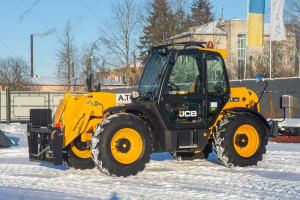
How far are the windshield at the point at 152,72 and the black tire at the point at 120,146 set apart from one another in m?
0.90

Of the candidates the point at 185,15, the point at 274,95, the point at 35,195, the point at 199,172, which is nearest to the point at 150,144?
the point at 199,172

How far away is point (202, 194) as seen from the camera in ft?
20.7

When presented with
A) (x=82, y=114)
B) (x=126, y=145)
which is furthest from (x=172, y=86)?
(x=82, y=114)

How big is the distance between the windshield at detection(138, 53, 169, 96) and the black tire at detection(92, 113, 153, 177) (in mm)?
901

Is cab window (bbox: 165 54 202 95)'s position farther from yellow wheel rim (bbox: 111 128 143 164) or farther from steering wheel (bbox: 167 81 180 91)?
yellow wheel rim (bbox: 111 128 143 164)

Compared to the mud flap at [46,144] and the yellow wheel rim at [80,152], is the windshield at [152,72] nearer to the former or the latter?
the yellow wheel rim at [80,152]

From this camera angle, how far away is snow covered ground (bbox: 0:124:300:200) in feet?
A: 20.7

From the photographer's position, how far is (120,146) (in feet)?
25.7

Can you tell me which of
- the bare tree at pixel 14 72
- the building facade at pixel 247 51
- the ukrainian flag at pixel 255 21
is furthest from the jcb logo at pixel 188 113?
the bare tree at pixel 14 72

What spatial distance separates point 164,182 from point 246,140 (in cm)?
247

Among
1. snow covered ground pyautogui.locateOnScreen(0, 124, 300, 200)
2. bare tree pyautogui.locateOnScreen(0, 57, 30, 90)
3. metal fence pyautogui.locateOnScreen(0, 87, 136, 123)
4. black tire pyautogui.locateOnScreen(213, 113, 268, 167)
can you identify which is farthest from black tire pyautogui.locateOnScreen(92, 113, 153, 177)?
bare tree pyautogui.locateOnScreen(0, 57, 30, 90)

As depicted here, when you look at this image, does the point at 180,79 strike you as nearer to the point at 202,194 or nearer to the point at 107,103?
the point at 107,103

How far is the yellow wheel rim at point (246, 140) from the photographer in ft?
29.1

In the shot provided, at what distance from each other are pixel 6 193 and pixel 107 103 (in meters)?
2.80
